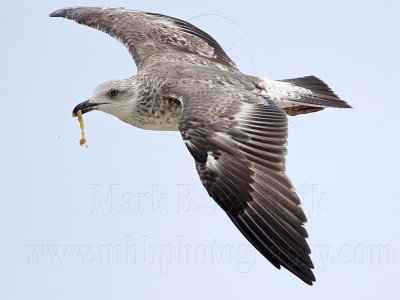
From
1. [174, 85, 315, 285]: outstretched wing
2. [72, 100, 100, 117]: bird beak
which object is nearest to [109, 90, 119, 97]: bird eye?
[72, 100, 100, 117]: bird beak

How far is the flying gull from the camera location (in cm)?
1289

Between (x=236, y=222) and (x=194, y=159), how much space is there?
0.96 metres

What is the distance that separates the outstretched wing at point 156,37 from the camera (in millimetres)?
16531

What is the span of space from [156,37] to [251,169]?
4214 millimetres

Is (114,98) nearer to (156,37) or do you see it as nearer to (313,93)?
Answer: (156,37)

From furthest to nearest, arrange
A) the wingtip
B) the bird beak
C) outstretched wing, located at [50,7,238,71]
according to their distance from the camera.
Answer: the wingtip < outstretched wing, located at [50,7,238,71] < the bird beak

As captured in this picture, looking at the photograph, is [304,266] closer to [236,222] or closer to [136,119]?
[236,222]

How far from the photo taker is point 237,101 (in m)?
14.3

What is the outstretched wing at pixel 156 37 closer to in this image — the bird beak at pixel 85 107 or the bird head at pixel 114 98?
the bird head at pixel 114 98

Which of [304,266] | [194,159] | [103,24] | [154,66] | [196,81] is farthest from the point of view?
[103,24]

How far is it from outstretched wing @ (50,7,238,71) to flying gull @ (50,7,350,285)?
0.05 feet

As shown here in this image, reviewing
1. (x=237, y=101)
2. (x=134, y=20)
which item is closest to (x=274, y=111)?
(x=237, y=101)

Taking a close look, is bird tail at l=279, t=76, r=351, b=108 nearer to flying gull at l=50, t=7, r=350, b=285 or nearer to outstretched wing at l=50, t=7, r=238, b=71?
flying gull at l=50, t=7, r=350, b=285

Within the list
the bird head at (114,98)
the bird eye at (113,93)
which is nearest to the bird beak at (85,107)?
the bird head at (114,98)
